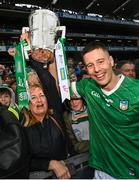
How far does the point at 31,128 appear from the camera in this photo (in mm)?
1934

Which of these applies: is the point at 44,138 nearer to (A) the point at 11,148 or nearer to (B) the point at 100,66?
(A) the point at 11,148

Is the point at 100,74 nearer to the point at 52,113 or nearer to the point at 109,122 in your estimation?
the point at 109,122

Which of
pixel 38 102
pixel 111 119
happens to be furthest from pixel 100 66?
pixel 38 102

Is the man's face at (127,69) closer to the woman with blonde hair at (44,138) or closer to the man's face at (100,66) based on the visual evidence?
the man's face at (100,66)

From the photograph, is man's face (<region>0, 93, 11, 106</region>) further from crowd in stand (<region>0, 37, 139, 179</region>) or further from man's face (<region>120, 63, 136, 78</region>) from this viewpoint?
man's face (<region>120, 63, 136, 78</region>)

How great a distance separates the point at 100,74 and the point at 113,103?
20 centimetres

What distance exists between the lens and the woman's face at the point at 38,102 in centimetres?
202

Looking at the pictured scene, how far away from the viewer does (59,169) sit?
1827 millimetres

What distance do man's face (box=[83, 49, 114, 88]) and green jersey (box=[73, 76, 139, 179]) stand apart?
0.08 metres

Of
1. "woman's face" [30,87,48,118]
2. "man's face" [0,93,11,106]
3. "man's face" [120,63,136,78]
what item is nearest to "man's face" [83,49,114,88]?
→ "woman's face" [30,87,48,118]

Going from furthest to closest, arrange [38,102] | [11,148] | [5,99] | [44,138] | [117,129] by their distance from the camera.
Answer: [5,99] < [38,102] < [44,138] < [117,129] < [11,148]

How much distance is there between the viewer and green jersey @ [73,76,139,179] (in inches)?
70.4

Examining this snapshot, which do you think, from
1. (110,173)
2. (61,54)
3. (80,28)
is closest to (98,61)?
(61,54)

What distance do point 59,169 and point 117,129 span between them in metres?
0.44
